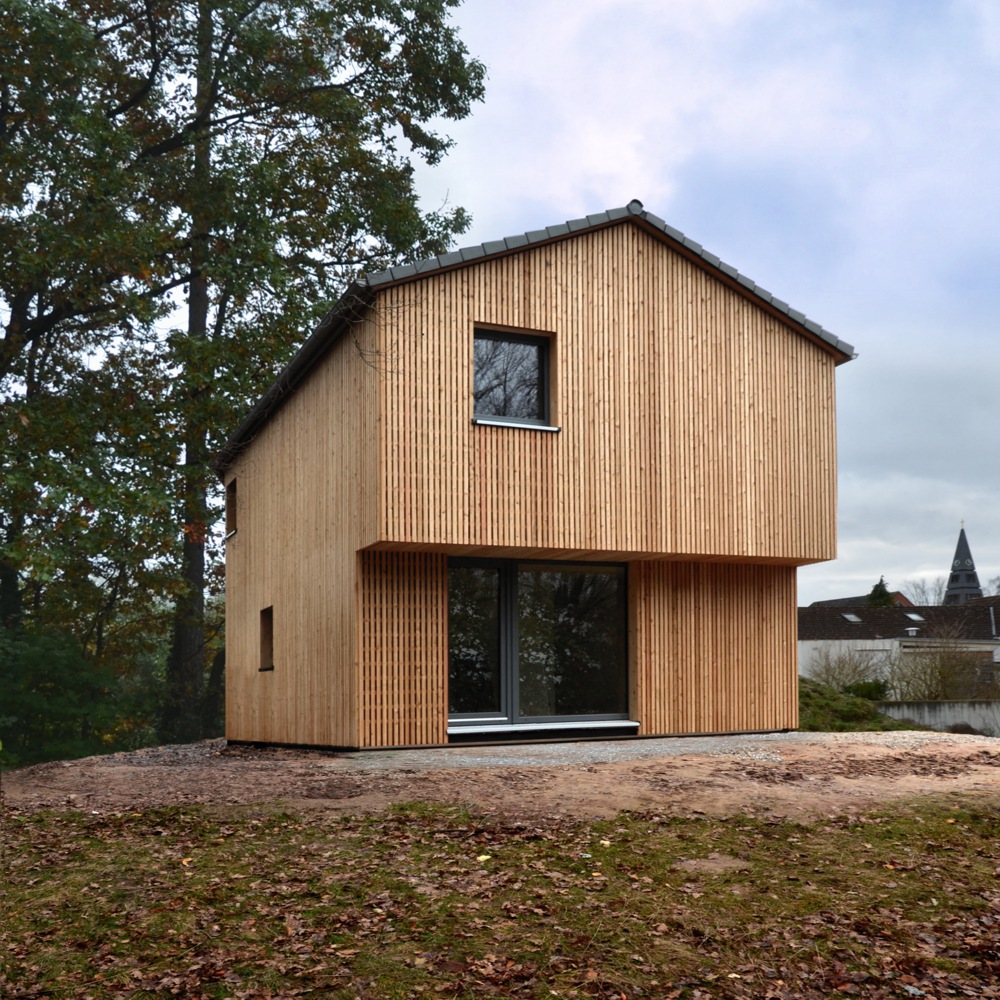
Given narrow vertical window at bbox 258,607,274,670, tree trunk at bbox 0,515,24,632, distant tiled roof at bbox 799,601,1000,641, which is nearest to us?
narrow vertical window at bbox 258,607,274,670

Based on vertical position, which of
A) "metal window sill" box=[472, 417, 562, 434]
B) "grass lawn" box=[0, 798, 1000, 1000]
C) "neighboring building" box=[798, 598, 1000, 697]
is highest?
"metal window sill" box=[472, 417, 562, 434]

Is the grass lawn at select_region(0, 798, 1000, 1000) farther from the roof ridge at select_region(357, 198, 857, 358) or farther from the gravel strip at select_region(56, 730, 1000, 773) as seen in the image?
the roof ridge at select_region(357, 198, 857, 358)

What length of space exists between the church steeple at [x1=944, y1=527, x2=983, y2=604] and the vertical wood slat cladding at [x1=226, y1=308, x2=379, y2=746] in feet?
220

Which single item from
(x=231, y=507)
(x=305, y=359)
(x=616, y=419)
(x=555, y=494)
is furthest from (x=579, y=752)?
(x=231, y=507)

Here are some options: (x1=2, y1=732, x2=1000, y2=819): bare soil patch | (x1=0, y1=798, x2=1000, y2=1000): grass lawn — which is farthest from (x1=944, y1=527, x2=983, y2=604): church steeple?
(x1=0, y1=798, x2=1000, y2=1000): grass lawn

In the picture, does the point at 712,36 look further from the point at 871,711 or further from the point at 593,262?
the point at 871,711

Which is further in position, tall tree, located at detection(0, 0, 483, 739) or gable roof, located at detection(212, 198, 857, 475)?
tall tree, located at detection(0, 0, 483, 739)

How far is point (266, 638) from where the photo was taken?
18734 mm

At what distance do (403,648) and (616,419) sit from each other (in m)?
3.98

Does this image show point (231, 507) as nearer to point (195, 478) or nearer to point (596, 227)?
point (195, 478)

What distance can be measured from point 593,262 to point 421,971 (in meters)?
10.8

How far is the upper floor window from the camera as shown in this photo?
1388 centimetres

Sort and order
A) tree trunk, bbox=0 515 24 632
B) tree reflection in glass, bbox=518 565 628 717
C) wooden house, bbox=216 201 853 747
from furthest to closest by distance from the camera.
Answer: tree trunk, bbox=0 515 24 632, tree reflection in glass, bbox=518 565 628 717, wooden house, bbox=216 201 853 747

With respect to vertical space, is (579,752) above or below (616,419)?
below
